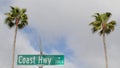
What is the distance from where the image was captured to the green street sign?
24469 millimetres

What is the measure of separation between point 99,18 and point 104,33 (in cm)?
231

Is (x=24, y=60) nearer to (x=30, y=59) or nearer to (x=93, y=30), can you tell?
(x=30, y=59)

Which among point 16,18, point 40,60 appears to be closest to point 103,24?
point 16,18

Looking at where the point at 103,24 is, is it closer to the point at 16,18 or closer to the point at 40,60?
the point at 16,18

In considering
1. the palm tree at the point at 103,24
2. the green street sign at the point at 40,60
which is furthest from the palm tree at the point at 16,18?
the green street sign at the point at 40,60

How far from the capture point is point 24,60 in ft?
81.4

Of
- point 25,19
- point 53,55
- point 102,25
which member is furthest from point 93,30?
point 53,55

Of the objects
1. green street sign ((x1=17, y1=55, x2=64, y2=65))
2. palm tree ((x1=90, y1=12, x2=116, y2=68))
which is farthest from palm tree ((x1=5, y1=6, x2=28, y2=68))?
green street sign ((x1=17, y1=55, x2=64, y2=65))

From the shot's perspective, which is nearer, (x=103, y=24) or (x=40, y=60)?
(x=40, y=60)

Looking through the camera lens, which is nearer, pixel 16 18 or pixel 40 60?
pixel 40 60

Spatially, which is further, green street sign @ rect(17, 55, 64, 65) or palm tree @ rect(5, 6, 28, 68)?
palm tree @ rect(5, 6, 28, 68)

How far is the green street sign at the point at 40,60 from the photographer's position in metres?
24.5

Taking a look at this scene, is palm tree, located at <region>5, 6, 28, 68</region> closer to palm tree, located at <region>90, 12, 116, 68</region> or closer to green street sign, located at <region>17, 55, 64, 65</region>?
palm tree, located at <region>90, 12, 116, 68</region>

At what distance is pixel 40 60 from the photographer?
2447 centimetres
